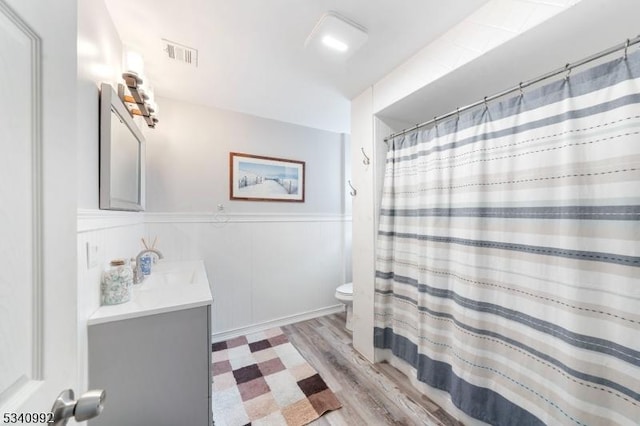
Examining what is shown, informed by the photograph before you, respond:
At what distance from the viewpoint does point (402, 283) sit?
5.96 ft

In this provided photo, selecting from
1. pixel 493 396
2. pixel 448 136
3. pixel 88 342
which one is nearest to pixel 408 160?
pixel 448 136

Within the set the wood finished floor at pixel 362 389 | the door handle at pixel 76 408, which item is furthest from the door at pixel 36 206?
the wood finished floor at pixel 362 389

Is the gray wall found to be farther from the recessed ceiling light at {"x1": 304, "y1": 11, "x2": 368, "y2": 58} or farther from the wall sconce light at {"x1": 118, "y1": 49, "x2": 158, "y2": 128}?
the recessed ceiling light at {"x1": 304, "y1": 11, "x2": 368, "y2": 58}

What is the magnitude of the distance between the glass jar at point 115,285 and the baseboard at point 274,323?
120 cm

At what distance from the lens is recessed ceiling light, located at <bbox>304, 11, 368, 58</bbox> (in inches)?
51.6

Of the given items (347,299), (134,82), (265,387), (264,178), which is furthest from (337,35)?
(265,387)

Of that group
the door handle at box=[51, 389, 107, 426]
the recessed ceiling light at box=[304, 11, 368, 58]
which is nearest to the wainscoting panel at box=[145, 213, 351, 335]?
the recessed ceiling light at box=[304, 11, 368, 58]

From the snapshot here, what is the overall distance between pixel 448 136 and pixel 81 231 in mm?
1896

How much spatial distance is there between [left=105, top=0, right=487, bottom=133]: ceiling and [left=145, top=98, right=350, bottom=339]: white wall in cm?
36

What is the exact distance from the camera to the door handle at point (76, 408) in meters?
0.46

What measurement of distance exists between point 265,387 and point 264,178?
1.82 m

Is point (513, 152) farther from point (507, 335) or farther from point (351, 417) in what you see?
point (351, 417)

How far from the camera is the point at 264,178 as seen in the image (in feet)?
8.50

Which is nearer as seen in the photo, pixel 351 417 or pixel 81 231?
pixel 81 231
